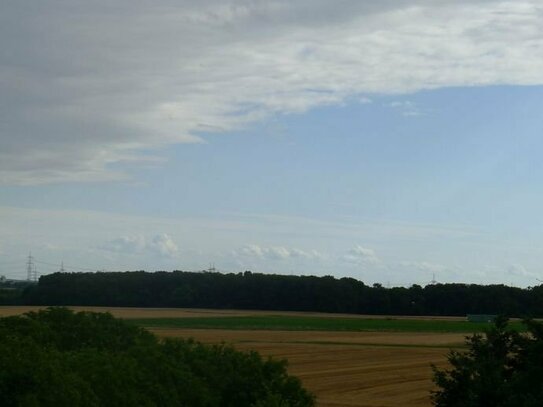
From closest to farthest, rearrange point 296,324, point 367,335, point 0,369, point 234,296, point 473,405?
point 0,369 → point 473,405 → point 367,335 → point 296,324 → point 234,296

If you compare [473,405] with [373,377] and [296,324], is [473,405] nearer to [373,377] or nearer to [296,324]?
[373,377]

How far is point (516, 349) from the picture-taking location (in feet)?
57.2

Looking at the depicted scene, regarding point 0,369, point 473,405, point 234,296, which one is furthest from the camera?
point 234,296

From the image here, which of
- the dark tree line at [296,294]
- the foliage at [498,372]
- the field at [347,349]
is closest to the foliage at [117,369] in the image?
the foliage at [498,372]

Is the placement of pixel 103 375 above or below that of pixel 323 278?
below

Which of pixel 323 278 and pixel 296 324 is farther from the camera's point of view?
pixel 323 278

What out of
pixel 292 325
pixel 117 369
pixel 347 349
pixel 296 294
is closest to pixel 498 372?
pixel 117 369

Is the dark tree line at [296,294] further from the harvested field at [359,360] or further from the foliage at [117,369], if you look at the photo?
the foliage at [117,369]

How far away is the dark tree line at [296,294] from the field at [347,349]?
26122mm

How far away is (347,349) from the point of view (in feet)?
212

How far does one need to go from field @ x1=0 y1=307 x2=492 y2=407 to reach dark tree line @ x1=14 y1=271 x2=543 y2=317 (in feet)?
85.7

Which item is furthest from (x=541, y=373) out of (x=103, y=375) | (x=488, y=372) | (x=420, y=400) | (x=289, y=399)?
(x=420, y=400)

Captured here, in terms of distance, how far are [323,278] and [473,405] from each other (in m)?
135

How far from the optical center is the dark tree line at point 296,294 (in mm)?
142875
